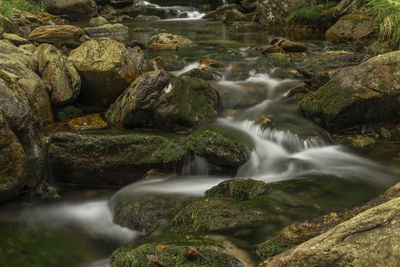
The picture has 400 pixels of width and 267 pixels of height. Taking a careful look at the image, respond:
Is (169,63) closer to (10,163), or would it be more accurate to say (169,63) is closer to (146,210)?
(10,163)

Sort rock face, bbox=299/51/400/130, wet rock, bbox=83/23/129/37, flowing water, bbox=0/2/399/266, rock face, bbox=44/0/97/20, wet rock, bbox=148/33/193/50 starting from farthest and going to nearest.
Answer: rock face, bbox=44/0/97/20, wet rock, bbox=83/23/129/37, wet rock, bbox=148/33/193/50, rock face, bbox=299/51/400/130, flowing water, bbox=0/2/399/266

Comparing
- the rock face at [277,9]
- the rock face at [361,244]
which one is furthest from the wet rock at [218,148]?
the rock face at [277,9]

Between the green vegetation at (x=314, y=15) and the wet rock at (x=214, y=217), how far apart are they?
14503 millimetres

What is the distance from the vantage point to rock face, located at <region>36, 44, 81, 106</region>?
22.5 ft

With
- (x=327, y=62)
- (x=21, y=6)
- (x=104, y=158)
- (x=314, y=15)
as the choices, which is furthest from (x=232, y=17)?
(x=104, y=158)

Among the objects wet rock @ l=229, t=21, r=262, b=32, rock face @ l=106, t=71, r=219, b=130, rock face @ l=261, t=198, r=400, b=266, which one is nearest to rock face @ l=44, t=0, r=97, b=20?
wet rock @ l=229, t=21, r=262, b=32

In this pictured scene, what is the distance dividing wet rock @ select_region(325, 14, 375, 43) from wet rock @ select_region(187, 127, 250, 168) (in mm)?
9131

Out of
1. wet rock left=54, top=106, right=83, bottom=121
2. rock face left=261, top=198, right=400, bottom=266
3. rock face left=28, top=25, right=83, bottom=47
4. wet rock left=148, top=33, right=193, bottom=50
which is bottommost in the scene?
wet rock left=54, top=106, right=83, bottom=121

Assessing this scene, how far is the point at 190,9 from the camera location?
27422 mm

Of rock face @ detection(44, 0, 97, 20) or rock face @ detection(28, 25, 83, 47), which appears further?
rock face @ detection(44, 0, 97, 20)

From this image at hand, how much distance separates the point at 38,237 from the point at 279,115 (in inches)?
197

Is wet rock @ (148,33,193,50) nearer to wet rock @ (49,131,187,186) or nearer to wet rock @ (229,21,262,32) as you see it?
wet rock @ (229,21,262,32)

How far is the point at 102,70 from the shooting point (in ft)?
22.9

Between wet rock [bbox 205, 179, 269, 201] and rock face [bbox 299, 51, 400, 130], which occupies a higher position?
rock face [bbox 299, 51, 400, 130]
